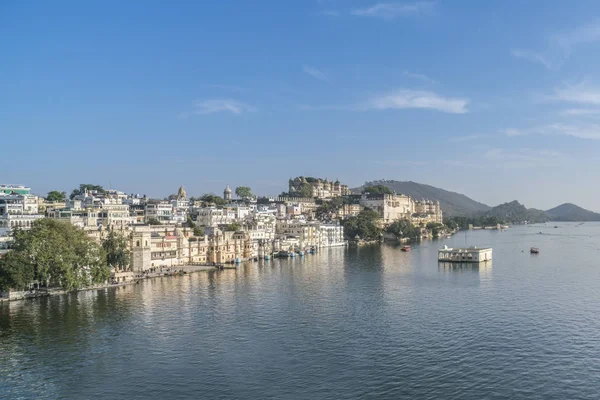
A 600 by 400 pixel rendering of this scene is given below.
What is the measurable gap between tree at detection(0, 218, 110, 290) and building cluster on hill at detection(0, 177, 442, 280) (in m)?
4.18

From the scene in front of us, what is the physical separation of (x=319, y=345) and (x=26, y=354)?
988cm

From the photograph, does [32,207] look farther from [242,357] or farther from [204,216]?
[242,357]

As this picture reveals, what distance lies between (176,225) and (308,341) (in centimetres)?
3281

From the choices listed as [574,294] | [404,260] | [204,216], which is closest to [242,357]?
[574,294]

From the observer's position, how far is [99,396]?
1502cm

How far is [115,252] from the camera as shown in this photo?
34.6m

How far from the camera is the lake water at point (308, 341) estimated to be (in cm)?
1559

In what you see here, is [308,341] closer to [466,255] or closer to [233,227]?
[466,255]

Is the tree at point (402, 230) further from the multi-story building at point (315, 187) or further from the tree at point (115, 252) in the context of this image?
the tree at point (115, 252)

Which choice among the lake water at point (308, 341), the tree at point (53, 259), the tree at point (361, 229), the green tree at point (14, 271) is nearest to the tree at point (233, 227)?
the lake water at point (308, 341)

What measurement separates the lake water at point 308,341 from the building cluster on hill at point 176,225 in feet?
27.1

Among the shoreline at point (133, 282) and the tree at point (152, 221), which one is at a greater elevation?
the tree at point (152, 221)

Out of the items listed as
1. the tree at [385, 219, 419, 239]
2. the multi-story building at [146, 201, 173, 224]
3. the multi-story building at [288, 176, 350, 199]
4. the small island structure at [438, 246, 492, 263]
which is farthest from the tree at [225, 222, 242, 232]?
the multi-story building at [288, 176, 350, 199]

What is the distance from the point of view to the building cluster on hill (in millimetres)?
39562
